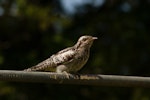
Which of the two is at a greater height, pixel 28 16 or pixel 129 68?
pixel 28 16

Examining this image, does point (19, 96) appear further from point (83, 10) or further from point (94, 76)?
point (94, 76)

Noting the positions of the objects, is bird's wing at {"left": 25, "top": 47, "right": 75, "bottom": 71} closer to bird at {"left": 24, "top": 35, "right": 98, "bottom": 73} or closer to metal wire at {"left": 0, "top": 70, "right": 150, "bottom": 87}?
bird at {"left": 24, "top": 35, "right": 98, "bottom": 73}

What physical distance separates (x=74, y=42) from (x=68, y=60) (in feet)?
17.8

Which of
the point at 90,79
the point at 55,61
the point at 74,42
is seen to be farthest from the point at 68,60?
the point at 74,42

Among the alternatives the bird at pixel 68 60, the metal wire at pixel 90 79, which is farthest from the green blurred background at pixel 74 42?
the metal wire at pixel 90 79

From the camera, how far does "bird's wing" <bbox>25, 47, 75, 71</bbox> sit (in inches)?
261

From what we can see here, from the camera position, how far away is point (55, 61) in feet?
22.5

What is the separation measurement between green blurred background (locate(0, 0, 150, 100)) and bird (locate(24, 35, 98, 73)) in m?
4.84

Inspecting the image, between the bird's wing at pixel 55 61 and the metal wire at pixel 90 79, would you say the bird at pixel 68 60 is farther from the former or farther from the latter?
the metal wire at pixel 90 79

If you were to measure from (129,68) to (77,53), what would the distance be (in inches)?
226

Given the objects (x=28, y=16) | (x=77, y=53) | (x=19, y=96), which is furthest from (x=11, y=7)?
(x=77, y=53)

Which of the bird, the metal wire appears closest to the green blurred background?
the bird

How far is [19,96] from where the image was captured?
40.1 ft

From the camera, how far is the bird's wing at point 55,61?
21.8 feet
